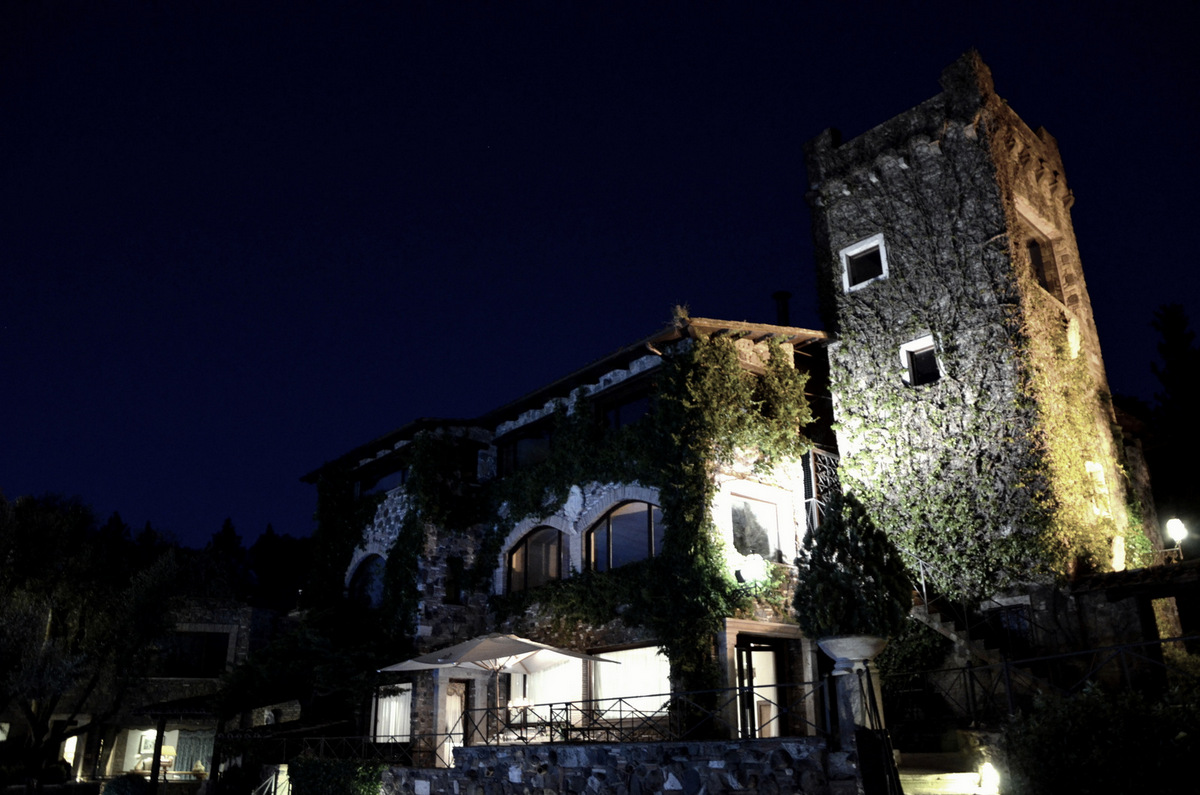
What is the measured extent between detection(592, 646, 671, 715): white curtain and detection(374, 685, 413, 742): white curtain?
436 cm

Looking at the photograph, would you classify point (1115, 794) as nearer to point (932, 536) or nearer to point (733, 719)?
point (733, 719)

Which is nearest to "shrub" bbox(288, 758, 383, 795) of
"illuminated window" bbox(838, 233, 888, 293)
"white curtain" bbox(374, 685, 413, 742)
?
"white curtain" bbox(374, 685, 413, 742)

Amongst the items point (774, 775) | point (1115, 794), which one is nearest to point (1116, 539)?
point (774, 775)

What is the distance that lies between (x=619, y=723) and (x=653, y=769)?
379cm

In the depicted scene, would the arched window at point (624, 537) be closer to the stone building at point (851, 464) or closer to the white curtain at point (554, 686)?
the stone building at point (851, 464)

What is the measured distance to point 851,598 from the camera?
11188 mm

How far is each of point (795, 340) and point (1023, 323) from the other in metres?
4.34

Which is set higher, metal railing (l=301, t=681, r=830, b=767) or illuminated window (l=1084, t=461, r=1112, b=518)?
illuminated window (l=1084, t=461, r=1112, b=518)

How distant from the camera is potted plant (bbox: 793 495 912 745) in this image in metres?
10.8

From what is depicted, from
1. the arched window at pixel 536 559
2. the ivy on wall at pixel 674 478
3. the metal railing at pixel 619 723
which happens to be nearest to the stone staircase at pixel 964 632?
the metal railing at pixel 619 723

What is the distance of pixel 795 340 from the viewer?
19.4 metres

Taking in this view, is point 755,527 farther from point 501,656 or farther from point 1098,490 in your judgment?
point 1098,490

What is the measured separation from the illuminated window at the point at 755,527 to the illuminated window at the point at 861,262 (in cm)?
559

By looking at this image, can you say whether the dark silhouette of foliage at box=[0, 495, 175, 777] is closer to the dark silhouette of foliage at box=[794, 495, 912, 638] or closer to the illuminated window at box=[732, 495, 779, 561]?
the illuminated window at box=[732, 495, 779, 561]
